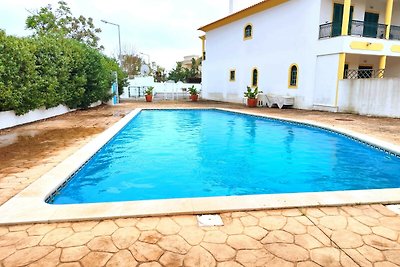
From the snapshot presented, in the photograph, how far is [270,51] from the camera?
66.6 feet

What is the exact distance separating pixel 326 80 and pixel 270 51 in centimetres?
561

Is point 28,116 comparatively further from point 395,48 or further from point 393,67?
point 393,67

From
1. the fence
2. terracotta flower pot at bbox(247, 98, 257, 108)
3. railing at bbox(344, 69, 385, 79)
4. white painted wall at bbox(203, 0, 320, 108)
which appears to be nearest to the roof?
white painted wall at bbox(203, 0, 320, 108)

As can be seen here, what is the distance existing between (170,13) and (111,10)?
7.57 m

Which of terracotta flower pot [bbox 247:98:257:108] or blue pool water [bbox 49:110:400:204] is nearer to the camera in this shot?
blue pool water [bbox 49:110:400:204]

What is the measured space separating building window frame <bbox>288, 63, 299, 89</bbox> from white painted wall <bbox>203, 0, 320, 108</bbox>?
268 mm

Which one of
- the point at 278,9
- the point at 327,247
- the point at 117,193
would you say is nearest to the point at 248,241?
the point at 327,247

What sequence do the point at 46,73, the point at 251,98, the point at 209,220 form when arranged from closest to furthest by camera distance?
the point at 209,220 → the point at 46,73 → the point at 251,98

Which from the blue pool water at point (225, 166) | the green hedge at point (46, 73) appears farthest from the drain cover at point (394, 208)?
the green hedge at point (46, 73)

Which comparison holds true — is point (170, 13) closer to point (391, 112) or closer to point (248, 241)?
point (391, 112)

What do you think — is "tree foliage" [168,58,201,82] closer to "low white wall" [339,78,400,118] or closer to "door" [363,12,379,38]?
"door" [363,12,379,38]

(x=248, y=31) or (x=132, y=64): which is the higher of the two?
(x=248, y=31)

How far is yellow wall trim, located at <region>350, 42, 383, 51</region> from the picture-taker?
15.1 meters

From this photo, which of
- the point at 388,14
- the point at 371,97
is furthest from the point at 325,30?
the point at 371,97
